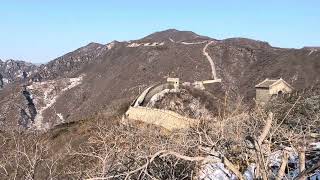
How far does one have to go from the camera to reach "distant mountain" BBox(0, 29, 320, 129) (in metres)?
91.4

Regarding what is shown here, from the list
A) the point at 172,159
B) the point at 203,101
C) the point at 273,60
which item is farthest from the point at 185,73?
the point at 172,159

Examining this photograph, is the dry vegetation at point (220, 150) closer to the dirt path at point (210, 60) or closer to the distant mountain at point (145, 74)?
the distant mountain at point (145, 74)

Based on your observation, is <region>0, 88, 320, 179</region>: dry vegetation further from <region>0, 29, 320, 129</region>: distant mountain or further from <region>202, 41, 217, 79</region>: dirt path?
<region>202, 41, 217, 79</region>: dirt path

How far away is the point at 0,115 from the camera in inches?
4321

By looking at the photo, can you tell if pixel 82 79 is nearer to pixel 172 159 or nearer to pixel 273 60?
pixel 273 60

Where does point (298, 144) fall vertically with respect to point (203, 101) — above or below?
above

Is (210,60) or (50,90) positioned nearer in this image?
(210,60)

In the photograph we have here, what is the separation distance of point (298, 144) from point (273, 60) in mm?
96266

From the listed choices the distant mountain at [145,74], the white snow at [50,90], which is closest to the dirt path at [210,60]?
Result: the distant mountain at [145,74]

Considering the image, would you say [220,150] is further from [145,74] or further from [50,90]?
[50,90]

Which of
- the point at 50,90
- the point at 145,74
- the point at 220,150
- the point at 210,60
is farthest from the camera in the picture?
the point at 50,90

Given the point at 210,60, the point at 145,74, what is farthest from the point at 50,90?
the point at 210,60

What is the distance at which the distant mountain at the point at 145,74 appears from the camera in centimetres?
9144

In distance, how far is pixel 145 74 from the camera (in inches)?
4035
